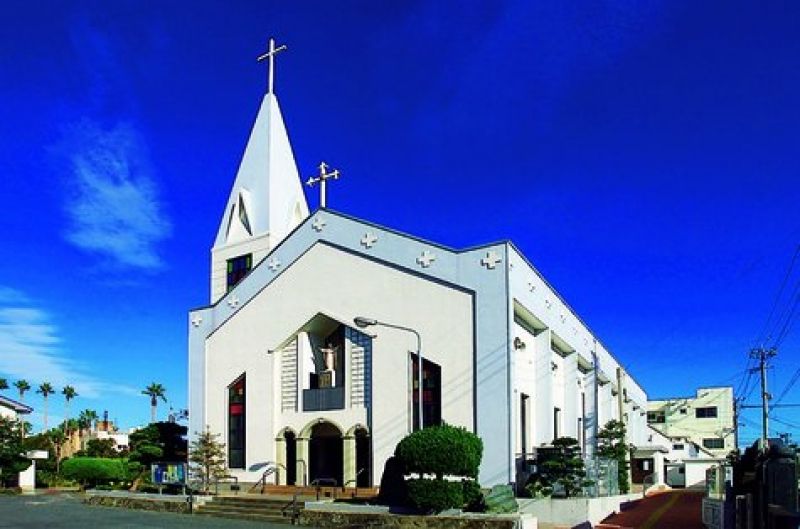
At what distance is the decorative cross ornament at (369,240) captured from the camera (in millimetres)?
25734

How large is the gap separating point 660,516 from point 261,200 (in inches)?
786

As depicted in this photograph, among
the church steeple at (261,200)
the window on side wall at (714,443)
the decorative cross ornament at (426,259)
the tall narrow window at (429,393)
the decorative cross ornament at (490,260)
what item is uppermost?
the church steeple at (261,200)

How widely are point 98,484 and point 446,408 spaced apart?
16841 mm

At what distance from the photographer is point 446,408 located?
913 inches

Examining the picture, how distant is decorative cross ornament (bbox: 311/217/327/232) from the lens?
27328mm

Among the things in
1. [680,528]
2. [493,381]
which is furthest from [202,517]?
[680,528]

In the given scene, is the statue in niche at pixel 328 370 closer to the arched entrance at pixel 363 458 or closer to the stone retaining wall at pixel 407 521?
the arched entrance at pixel 363 458

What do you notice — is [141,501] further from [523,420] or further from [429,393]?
[523,420]

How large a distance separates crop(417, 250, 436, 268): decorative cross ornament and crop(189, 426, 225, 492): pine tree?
9.74 metres

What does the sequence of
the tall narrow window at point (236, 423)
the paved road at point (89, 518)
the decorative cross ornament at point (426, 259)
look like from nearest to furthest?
the paved road at point (89, 518), the decorative cross ornament at point (426, 259), the tall narrow window at point (236, 423)

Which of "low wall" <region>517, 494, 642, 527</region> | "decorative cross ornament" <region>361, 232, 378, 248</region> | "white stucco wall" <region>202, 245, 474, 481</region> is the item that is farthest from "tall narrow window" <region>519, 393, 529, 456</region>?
"decorative cross ornament" <region>361, 232, 378, 248</region>

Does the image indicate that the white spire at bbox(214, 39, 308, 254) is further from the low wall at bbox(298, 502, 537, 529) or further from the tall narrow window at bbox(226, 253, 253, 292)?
the low wall at bbox(298, 502, 537, 529)

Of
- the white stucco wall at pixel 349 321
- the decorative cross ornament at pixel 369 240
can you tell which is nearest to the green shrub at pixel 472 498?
the white stucco wall at pixel 349 321

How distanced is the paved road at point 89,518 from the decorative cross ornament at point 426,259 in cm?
878
